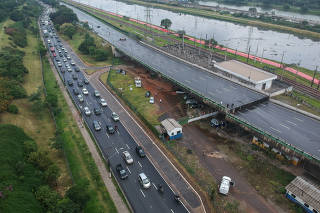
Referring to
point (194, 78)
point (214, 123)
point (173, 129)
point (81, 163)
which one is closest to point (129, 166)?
point (81, 163)

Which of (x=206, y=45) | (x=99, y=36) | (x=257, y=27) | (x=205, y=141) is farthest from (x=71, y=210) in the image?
(x=257, y=27)

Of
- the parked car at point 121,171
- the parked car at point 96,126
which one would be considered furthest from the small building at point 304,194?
the parked car at point 96,126

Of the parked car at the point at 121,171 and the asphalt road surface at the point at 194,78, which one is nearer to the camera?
the parked car at the point at 121,171

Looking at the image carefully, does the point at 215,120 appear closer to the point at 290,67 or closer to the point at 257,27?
the point at 290,67

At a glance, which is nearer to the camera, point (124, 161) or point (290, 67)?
point (124, 161)

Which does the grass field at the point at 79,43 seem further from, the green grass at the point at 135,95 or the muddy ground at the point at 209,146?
the muddy ground at the point at 209,146

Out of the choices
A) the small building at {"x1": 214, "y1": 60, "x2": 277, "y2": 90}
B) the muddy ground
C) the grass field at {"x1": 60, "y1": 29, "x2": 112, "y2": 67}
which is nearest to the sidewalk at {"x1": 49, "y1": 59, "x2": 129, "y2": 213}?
the muddy ground
